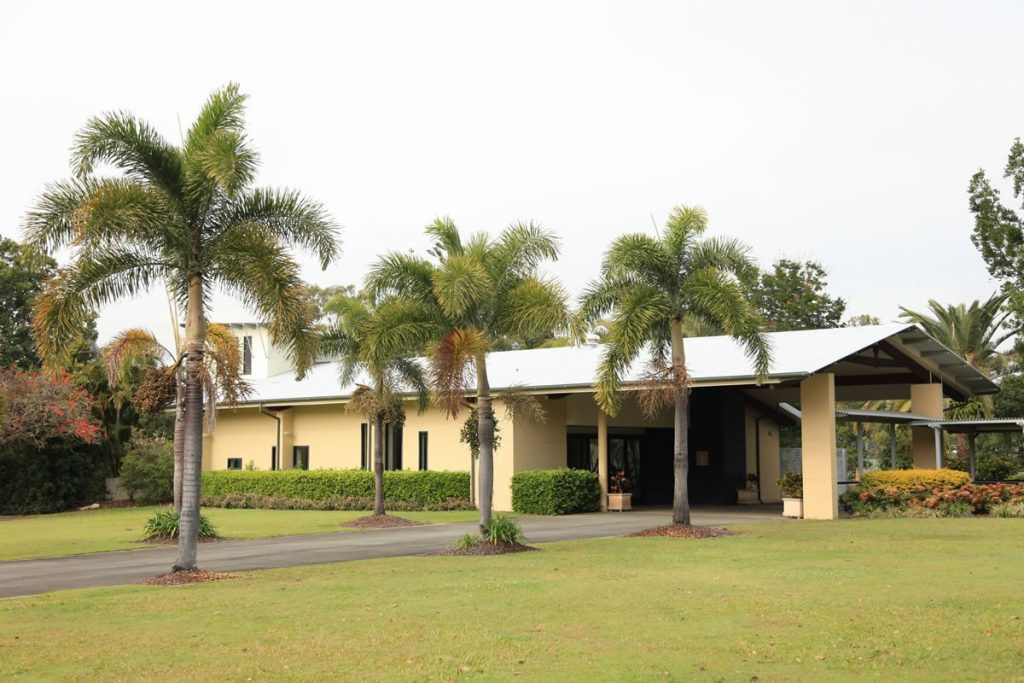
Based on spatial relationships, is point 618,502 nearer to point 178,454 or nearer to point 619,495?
point 619,495

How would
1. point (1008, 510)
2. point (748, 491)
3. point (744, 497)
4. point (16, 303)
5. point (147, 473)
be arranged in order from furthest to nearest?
point (16, 303) < point (147, 473) < point (748, 491) < point (744, 497) < point (1008, 510)

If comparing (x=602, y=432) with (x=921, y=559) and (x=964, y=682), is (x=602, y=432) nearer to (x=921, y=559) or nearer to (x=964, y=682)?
(x=921, y=559)

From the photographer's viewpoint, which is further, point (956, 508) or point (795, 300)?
point (795, 300)

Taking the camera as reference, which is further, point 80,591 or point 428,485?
point 428,485

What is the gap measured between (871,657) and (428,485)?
23.2 metres

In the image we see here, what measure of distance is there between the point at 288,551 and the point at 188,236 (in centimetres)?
654

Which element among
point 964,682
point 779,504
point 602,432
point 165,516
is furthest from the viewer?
point 779,504

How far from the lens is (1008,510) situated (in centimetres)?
2494

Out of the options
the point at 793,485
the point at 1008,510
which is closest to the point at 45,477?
the point at 793,485

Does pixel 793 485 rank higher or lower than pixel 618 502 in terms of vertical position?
higher

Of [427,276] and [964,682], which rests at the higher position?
[427,276]

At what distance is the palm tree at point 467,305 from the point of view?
59.4 ft

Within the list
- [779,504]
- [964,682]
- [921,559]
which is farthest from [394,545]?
[779,504]

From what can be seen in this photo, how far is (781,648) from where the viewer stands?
9.39m
